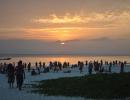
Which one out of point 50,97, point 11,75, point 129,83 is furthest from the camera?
point 11,75

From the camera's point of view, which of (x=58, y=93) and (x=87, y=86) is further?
(x=87, y=86)

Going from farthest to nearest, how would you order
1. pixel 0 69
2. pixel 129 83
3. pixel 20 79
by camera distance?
pixel 0 69, pixel 20 79, pixel 129 83

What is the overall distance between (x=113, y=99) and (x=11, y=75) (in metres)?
12.3

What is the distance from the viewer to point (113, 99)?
854 inches

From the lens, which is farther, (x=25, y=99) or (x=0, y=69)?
(x=0, y=69)

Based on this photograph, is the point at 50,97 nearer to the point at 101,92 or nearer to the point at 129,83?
the point at 101,92

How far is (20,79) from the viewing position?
28.7 metres

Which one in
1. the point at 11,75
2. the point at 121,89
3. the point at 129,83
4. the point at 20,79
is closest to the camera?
the point at 121,89

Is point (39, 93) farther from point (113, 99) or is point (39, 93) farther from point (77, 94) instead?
point (113, 99)

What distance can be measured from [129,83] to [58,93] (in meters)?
5.55

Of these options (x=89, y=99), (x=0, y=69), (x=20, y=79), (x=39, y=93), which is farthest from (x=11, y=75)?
(x=0, y=69)

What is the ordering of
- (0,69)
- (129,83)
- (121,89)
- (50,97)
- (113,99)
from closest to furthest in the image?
(113,99), (50,97), (121,89), (129,83), (0,69)

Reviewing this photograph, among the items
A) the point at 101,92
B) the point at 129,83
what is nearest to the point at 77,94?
the point at 101,92

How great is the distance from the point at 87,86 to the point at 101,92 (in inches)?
127
